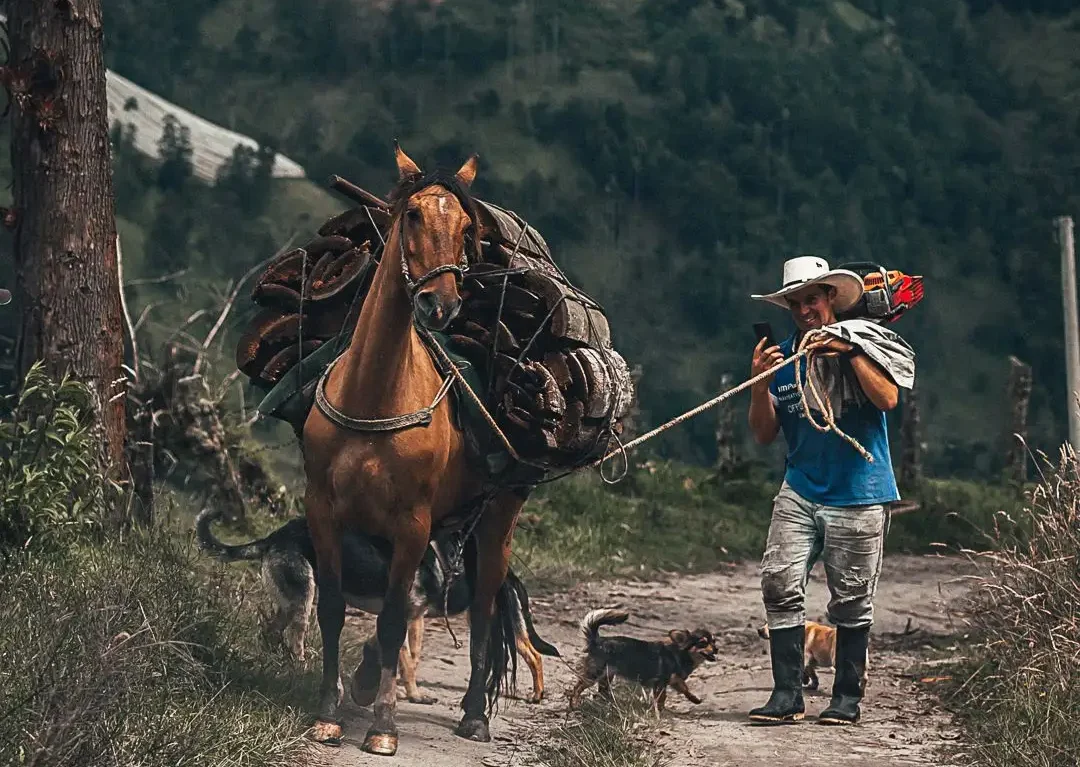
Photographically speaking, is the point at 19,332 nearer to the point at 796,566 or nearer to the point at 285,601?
the point at 285,601

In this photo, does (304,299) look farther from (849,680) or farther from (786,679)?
(849,680)

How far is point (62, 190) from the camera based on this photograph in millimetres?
9555

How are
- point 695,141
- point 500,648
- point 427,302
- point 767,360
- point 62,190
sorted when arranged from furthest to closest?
point 695,141 < point 62,190 < point 500,648 < point 767,360 < point 427,302

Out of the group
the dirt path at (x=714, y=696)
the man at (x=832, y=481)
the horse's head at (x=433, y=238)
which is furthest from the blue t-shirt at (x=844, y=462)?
the horse's head at (x=433, y=238)

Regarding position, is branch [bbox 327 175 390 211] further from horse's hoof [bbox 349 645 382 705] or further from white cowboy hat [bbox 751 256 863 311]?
A: horse's hoof [bbox 349 645 382 705]

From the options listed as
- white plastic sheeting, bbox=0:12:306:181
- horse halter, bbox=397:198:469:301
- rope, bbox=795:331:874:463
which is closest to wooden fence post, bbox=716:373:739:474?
rope, bbox=795:331:874:463

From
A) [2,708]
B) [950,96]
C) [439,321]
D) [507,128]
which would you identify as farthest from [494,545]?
[950,96]

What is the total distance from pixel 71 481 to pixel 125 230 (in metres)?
49.7

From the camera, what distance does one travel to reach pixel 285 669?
8086mm

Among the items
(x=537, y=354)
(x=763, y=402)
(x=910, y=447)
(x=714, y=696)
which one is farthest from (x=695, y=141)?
(x=537, y=354)

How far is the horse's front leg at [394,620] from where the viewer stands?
7.25 meters

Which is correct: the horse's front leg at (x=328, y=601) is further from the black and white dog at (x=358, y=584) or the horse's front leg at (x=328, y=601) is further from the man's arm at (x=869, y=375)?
the man's arm at (x=869, y=375)

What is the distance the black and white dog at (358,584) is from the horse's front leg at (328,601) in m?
0.25

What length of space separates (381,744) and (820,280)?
315 centimetres
